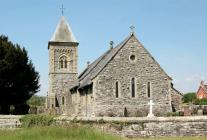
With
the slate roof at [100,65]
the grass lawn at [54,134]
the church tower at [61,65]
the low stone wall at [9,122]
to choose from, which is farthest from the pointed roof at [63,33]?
the grass lawn at [54,134]

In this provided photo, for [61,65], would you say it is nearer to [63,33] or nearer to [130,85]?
[63,33]

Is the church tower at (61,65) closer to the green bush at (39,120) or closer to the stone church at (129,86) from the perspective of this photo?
the stone church at (129,86)

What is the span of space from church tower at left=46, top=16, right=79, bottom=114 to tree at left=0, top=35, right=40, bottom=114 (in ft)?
15.8

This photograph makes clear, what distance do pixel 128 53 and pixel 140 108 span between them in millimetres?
4782

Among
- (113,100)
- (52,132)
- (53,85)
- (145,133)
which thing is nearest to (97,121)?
(145,133)

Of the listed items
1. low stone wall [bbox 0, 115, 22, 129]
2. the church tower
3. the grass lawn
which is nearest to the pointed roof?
the church tower

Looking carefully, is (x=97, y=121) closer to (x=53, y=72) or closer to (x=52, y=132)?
(x=52, y=132)

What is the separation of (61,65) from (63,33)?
4035 millimetres

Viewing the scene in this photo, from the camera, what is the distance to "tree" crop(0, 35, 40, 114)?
44.7 metres

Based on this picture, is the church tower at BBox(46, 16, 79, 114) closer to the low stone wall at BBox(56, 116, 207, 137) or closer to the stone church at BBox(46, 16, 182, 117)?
the stone church at BBox(46, 16, 182, 117)

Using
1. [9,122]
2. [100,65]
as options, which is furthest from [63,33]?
[9,122]

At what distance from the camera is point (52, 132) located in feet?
61.7

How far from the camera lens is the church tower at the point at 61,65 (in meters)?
52.7

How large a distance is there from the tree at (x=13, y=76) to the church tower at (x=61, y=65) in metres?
4.82
